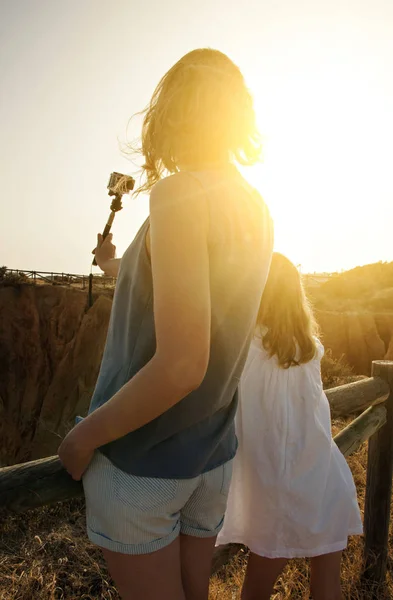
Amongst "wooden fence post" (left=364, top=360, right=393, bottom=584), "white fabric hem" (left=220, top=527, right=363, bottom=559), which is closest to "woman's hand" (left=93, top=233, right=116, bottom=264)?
"white fabric hem" (left=220, top=527, right=363, bottom=559)

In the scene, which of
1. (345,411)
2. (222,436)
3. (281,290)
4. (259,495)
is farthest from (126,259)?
(345,411)

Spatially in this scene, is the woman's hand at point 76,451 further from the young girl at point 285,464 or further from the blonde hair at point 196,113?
the young girl at point 285,464

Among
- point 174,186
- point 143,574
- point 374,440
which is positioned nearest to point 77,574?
point 374,440

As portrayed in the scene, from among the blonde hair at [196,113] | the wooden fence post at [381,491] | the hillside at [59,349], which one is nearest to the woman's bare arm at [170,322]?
the blonde hair at [196,113]

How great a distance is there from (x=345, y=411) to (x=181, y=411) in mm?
1926

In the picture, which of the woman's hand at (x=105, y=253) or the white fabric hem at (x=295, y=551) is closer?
the woman's hand at (x=105, y=253)

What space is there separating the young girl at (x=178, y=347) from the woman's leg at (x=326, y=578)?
95 centimetres

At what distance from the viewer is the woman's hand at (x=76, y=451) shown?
32.2 inches

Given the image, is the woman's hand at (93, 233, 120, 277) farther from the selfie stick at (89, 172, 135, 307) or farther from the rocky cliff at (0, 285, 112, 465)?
the rocky cliff at (0, 285, 112, 465)

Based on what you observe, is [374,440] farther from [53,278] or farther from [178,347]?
[53,278]

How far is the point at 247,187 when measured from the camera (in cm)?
99

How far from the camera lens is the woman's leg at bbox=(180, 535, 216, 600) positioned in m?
1.01

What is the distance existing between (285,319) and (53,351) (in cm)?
1737

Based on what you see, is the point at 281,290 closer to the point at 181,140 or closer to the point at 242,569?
the point at 181,140
